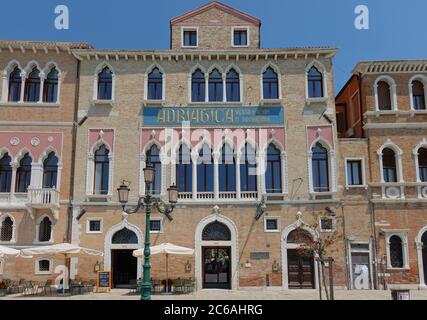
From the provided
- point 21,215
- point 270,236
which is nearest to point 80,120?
point 21,215

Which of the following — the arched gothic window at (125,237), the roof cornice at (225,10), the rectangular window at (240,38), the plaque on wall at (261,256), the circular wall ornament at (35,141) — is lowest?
the plaque on wall at (261,256)

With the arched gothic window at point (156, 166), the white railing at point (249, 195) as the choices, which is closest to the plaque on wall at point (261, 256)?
the white railing at point (249, 195)

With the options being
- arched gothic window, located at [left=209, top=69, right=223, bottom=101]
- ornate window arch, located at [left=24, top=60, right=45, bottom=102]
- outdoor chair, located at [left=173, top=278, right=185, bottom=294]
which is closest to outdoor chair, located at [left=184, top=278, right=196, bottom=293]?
outdoor chair, located at [left=173, top=278, right=185, bottom=294]

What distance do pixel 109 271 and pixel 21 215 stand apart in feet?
18.5

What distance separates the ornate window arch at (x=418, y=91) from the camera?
23859 mm

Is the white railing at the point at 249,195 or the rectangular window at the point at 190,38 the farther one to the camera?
the rectangular window at the point at 190,38

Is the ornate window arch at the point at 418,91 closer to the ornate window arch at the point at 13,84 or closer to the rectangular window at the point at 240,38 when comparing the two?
the rectangular window at the point at 240,38

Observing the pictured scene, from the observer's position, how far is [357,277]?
22000 millimetres

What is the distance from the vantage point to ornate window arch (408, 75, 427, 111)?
2386cm

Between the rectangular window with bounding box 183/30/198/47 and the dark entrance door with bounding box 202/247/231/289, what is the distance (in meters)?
11.2

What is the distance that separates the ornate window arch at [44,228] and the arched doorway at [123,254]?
3.01 metres

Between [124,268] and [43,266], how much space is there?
158 inches

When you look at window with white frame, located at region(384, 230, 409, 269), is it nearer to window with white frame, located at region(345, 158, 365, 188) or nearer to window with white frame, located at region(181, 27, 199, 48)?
window with white frame, located at region(345, 158, 365, 188)
